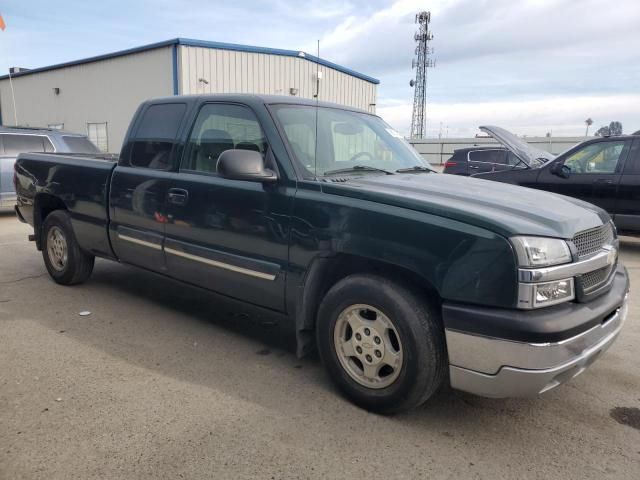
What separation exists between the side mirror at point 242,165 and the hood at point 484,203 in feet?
1.47

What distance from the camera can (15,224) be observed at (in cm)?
1008

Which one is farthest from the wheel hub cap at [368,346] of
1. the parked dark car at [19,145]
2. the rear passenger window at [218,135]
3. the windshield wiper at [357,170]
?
the parked dark car at [19,145]

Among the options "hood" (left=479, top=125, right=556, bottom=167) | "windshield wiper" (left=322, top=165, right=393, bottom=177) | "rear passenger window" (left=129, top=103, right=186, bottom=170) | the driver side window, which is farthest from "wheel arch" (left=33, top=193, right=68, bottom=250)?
the driver side window

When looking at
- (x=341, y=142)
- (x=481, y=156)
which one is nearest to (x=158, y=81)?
(x=481, y=156)

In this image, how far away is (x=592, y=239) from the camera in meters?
2.96

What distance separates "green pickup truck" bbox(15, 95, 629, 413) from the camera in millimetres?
2525

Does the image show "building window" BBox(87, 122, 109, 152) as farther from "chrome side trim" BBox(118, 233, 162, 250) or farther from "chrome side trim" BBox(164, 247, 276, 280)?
"chrome side trim" BBox(164, 247, 276, 280)

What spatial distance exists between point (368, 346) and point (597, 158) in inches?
267

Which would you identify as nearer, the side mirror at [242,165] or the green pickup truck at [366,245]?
the green pickup truck at [366,245]

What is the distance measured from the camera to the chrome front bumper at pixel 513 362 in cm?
246

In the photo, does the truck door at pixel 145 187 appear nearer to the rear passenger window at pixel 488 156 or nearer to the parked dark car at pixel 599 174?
the parked dark car at pixel 599 174

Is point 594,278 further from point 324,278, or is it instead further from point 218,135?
point 218,135

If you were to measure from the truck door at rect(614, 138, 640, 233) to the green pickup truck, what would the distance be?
4.95 meters

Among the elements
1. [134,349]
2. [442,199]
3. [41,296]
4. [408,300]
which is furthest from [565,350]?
[41,296]
